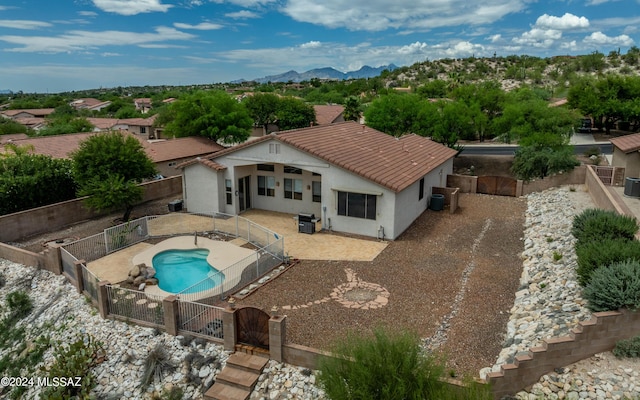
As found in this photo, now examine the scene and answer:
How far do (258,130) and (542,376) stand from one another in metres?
59.6

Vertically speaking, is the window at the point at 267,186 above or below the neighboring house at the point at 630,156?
below

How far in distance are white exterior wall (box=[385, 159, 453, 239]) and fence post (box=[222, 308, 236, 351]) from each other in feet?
34.2

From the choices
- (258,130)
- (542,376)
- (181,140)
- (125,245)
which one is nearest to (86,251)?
(125,245)

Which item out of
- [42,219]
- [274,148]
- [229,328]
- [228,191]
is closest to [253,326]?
[229,328]

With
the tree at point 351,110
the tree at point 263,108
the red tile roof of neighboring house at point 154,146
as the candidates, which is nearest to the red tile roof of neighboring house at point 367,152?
the red tile roof of neighboring house at point 154,146

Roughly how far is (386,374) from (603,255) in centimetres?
802

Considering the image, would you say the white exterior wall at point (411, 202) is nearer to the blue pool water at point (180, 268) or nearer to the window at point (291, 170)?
the window at point (291, 170)

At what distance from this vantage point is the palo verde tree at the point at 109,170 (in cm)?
2358

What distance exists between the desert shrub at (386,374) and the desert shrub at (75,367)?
7.57 meters

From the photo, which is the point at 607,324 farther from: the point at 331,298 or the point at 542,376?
the point at 331,298

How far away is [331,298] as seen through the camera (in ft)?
50.3

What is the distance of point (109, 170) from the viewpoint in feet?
80.2

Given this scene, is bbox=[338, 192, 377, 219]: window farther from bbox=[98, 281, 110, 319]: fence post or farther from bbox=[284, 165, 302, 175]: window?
bbox=[98, 281, 110, 319]: fence post

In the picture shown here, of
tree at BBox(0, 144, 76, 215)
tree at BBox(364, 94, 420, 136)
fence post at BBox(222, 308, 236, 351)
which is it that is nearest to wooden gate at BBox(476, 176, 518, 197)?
tree at BBox(364, 94, 420, 136)
